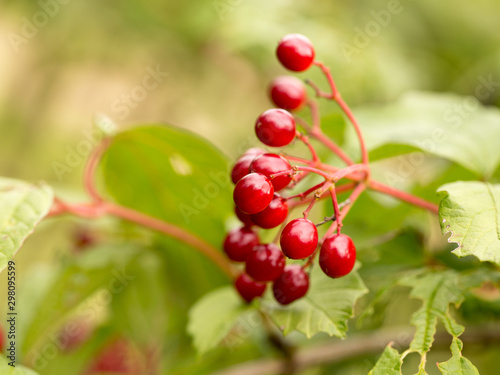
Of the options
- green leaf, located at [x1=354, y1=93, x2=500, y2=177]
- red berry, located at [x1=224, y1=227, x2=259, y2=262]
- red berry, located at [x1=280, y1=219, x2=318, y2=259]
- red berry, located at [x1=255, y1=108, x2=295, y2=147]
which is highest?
red berry, located at [x1=255, y1=108, x2=295, y2=147]

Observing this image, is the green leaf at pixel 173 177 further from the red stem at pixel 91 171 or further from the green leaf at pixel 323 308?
the green leaf at pixel 323 308

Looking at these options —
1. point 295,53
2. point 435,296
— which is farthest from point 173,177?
point 435,296

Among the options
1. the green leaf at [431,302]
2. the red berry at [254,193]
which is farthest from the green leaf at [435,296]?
the red berry at [254,193]

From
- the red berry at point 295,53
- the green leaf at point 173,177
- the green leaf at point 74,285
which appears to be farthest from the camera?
the green leaf at point 74,285

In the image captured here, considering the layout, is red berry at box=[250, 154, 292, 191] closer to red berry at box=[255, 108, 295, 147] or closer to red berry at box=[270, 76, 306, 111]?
red berry at box=[255, 108, 295, 147]

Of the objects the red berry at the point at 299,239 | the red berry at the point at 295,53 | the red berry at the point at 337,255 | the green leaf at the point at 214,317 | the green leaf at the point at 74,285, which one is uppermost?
the red berry at the point at 295,53

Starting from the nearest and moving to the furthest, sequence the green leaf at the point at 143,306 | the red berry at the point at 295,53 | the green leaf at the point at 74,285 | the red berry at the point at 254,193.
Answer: the red berry at the point at 254,193 → the red berry at the point at 295,53 → the green leaf at the point at 74,285 → the green leaf at the point at 143,306

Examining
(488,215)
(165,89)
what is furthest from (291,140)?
(165,89)

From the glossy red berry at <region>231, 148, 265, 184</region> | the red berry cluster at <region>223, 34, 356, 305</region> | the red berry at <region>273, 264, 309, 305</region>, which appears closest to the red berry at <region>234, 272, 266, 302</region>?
the red berry cluster at <region>223, 34, 356, 305</region>
